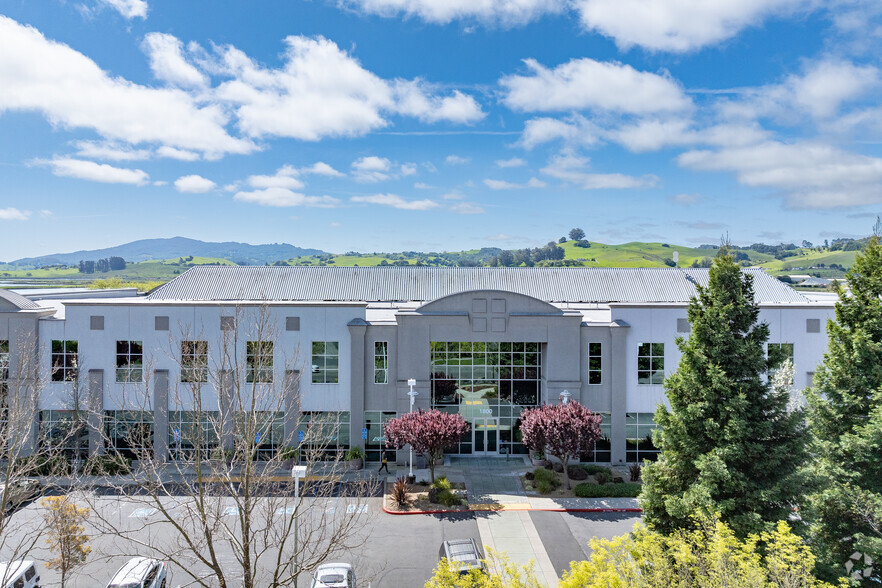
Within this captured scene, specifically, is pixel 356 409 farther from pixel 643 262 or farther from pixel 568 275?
pixel 643 262

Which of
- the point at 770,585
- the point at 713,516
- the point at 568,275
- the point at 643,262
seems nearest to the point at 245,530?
the point at 770,585

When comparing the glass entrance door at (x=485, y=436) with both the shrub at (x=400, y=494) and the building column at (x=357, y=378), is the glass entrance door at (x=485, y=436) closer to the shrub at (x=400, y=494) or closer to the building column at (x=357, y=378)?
the building column at (x=357, y=378)

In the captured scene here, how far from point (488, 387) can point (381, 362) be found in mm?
6491

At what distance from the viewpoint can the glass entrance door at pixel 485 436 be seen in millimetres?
33594

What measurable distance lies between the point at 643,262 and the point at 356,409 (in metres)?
152

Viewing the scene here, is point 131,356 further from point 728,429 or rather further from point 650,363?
point 728,429

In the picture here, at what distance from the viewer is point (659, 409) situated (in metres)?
19.2

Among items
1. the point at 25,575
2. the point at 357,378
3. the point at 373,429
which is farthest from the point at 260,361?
the point at 25,575

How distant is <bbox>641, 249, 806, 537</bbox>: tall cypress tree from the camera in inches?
691

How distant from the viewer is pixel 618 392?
3238 centimetres

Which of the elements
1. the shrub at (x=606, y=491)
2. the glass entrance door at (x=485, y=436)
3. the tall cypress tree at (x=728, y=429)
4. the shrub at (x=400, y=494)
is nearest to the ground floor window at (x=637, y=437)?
the shrub at (x=606, y=491)

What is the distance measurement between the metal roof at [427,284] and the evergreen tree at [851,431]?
99.5ft

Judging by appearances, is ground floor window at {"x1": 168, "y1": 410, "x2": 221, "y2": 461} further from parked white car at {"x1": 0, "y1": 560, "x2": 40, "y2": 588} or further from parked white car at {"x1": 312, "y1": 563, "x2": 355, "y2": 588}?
parked white car at {"x1": 312, "y1": 563, "x2": 355, "y2": 588}

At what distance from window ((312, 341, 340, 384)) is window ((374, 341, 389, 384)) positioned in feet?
7.05
